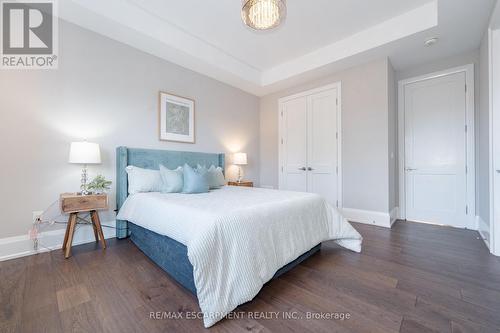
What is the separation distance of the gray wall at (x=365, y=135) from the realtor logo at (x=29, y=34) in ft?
13.1

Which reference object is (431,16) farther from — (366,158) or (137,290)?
(137,290)

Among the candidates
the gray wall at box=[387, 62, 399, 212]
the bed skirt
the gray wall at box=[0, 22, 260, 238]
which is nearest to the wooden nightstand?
the gray wall at box=[0, 22, 260, 238]

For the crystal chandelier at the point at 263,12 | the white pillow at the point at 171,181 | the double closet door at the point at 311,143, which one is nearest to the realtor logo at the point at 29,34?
the white pillow at the point at 171,181

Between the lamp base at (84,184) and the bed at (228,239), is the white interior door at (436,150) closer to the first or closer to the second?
the bed at (228,239)

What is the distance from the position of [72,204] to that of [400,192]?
4.84 m

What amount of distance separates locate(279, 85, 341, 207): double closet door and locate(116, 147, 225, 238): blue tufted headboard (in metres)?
1.95

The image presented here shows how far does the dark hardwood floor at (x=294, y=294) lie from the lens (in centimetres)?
125

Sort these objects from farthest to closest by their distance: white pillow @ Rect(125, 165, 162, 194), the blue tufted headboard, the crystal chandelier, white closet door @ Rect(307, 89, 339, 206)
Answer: white closet door @ Rect(307, 89, 339, 206), the blue tufted headboard, white pillow @ Rect(125, 165, 162, 194), the crystal chandelier

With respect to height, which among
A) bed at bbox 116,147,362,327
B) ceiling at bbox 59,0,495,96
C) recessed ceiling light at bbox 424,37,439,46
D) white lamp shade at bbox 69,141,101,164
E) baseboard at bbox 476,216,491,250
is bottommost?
baseboard at bbox 476,216,491,250

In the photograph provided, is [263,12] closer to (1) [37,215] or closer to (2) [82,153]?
(2) [82,153]

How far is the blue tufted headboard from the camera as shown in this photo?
2.74 metres

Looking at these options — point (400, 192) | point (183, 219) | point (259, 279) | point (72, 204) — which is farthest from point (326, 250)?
point (72, 204)

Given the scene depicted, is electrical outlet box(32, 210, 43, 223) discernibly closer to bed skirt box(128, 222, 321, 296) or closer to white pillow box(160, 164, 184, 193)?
bed skirt box(128, 222, 321, 296)

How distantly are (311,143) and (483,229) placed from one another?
2671 mm
